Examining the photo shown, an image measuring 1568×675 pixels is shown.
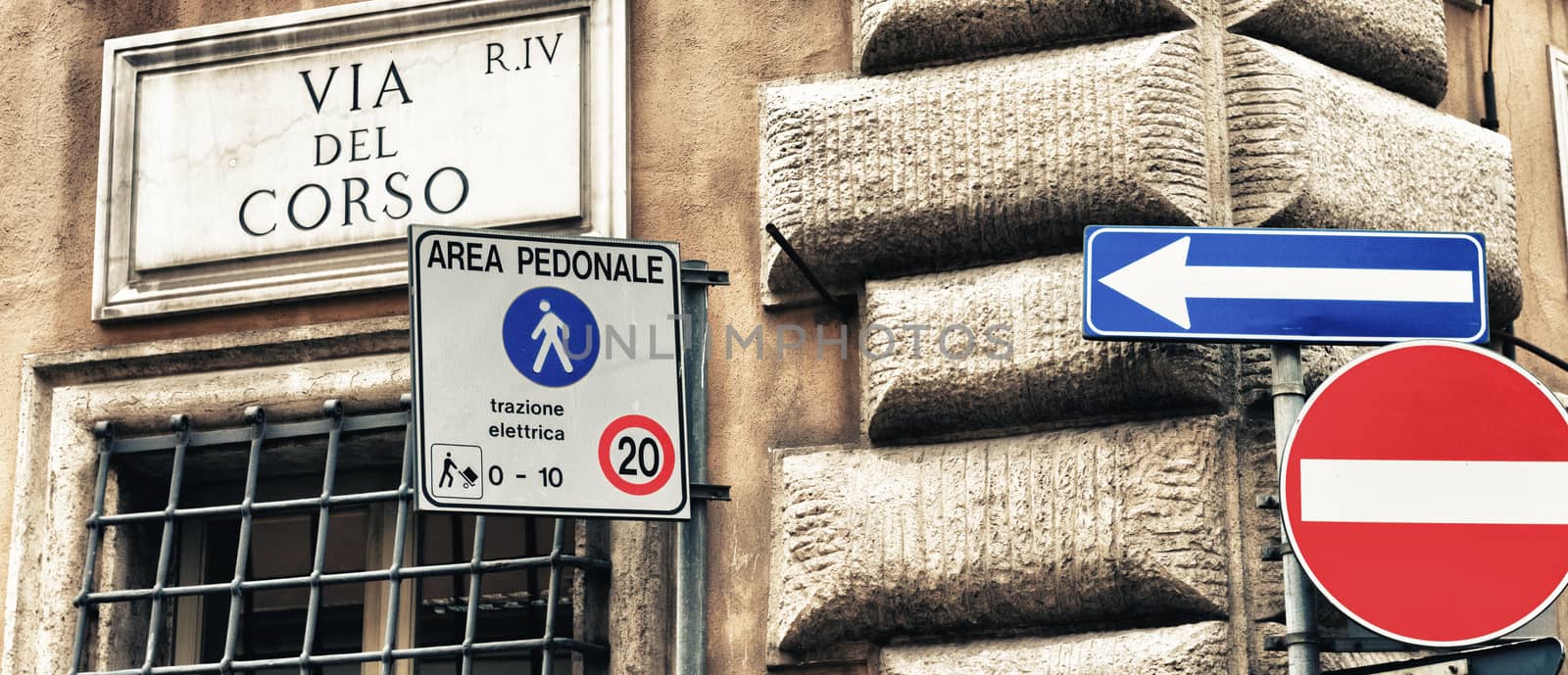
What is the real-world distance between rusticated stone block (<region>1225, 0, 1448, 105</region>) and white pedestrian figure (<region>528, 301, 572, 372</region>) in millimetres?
1721

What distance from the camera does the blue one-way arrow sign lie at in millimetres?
4152

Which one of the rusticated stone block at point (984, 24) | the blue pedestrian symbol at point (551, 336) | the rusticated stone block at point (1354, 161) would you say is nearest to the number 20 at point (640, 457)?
the blue pedestrian symbol at point (551, 336)

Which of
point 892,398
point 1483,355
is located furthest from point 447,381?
point 1483,355

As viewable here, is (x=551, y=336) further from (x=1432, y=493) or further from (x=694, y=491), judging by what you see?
(x=1432, y=493)

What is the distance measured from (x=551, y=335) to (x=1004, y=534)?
→ 1.08 m

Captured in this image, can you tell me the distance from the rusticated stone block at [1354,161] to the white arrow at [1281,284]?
2.34 ft

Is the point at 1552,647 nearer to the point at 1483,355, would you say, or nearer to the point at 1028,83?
the point at 1483,355

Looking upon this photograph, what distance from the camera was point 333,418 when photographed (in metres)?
5.38

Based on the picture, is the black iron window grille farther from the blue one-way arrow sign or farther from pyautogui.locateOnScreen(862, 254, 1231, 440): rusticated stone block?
the blue one-way arrow sign

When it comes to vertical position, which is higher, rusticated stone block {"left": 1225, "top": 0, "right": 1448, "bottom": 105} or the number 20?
rusticated stone block {"left": 1225, "top": 0, "right": 1448, "bottom": 105}

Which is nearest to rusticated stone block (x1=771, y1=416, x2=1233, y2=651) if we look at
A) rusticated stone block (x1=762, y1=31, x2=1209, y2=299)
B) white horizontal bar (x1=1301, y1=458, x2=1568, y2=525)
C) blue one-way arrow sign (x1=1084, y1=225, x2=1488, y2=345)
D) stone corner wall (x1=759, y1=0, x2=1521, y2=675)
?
stone corner wall (x1=759, y1=0, x2=1521, y2=675)

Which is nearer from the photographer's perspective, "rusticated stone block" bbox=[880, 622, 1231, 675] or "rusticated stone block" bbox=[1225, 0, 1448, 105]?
"rusticated stone block" bbox=[880, 622, 1231, 675]

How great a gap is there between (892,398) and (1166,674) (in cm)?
82

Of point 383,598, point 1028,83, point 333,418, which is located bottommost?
point 383,598
